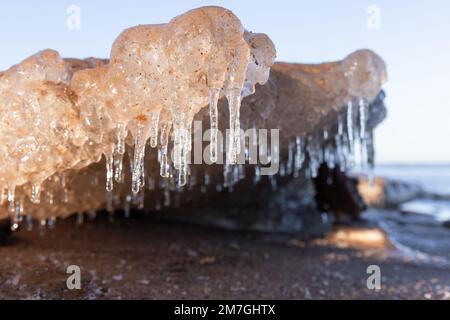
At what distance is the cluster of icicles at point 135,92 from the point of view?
2678mm

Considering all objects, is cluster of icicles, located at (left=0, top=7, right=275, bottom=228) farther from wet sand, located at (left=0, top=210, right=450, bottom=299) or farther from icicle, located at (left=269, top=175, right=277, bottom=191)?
icicle, located at (left=269, top=175, right=277, bottom=191)

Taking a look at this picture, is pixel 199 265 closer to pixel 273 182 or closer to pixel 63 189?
pixel 63 189

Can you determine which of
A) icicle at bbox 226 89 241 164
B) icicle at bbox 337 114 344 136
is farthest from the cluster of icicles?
icicle at bbox 337 114 344 136

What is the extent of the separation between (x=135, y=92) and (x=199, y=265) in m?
2.47

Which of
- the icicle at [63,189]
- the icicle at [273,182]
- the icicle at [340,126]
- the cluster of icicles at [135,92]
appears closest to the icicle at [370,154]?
the icicle at [340,126]

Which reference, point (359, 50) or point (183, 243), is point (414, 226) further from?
point (359, 50)

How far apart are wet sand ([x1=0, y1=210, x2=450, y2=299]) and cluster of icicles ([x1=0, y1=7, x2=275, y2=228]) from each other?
99 cm

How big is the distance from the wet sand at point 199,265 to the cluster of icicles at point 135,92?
99cm

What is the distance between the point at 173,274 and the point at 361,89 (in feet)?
8.33

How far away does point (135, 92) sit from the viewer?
287 cm

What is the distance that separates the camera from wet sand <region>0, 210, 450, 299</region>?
368 cm

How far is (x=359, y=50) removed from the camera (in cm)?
401

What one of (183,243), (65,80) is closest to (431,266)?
(183,243)

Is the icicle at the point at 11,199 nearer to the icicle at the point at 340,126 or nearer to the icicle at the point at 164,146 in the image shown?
the icicle at the point at 164,146
